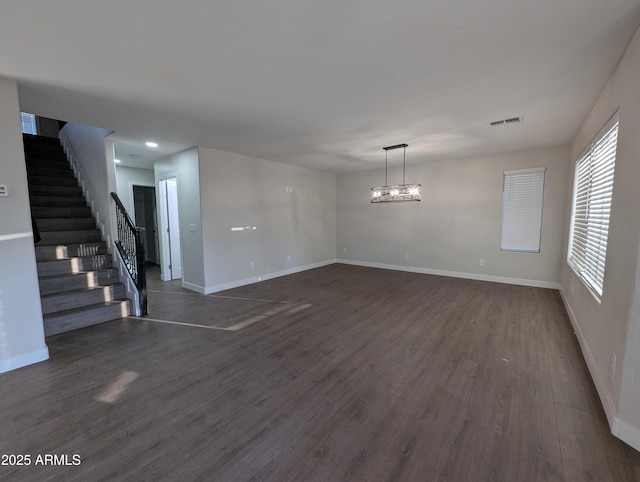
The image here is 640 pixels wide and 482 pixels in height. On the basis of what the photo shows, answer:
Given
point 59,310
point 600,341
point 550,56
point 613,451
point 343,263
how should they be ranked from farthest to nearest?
point 343,263, point 59,310, point 600,341, point 550,56, point 613,451

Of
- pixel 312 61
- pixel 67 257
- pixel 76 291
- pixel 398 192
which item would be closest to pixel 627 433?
pixel 312 61

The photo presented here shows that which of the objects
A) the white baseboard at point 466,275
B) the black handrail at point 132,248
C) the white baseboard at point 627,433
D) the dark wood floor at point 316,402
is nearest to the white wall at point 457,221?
the white baseboard at point 466,275

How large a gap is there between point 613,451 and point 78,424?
3426mm

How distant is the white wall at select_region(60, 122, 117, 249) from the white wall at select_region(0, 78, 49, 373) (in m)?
1.79

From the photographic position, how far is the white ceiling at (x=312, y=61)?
1636 mm

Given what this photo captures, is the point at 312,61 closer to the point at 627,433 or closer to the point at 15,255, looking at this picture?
the point at 15,255

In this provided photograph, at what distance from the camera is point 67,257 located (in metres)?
4.01

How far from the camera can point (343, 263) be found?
7.92 meters

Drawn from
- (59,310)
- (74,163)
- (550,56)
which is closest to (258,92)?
(550,56)

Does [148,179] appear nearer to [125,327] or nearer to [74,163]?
[74,163]

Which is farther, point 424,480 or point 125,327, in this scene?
point 125,327

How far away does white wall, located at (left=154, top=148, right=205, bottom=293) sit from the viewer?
16.1ft

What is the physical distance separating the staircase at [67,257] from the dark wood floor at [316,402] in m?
0.27

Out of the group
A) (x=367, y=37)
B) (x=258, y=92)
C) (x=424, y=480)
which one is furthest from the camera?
(x=258, y=92)
